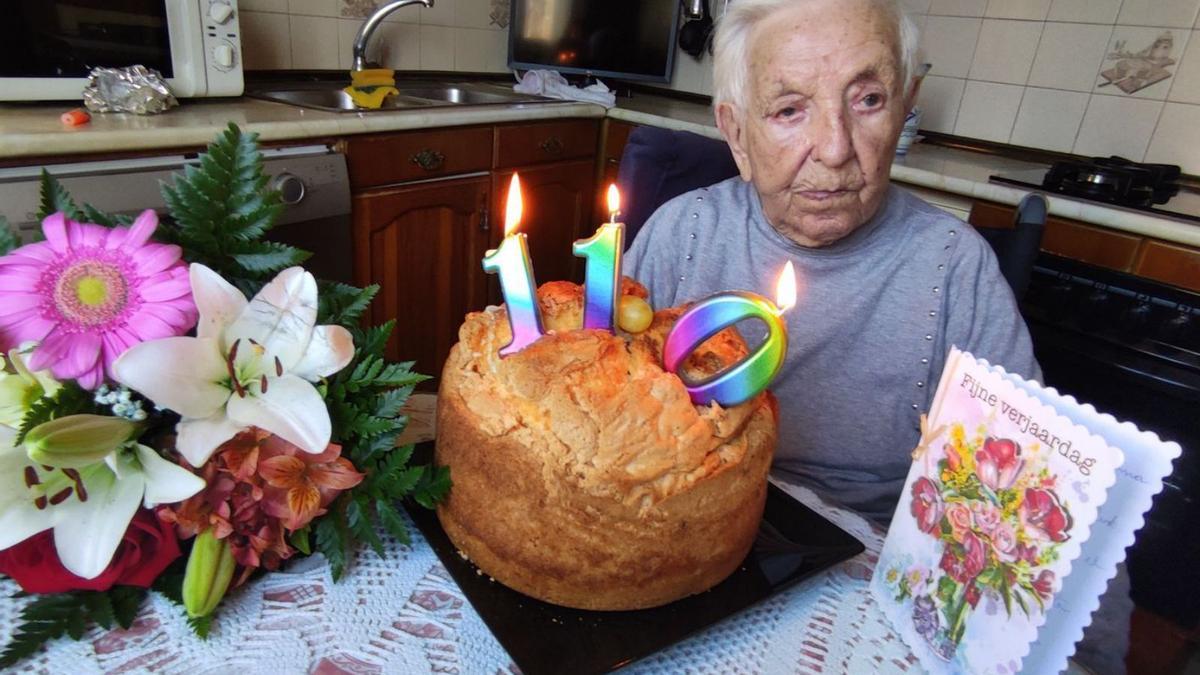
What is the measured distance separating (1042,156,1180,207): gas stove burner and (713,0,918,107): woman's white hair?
3.64 ft

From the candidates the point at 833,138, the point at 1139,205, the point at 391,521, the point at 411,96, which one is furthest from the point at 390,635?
the point at 411,96

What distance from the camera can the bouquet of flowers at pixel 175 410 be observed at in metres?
0.49

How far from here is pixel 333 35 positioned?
261 centimetres

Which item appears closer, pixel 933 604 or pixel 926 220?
pixel 933 604

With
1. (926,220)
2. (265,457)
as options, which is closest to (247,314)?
(265,457)

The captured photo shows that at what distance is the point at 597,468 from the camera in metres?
0.56

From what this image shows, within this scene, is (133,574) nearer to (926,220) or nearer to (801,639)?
(801,639)

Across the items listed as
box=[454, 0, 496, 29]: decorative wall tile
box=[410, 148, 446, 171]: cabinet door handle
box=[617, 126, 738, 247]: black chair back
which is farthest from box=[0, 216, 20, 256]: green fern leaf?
box=[454, 0, 496, 29]: decorative wall tile

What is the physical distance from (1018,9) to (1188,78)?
0.53m

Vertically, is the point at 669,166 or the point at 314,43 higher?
the point at 314,43

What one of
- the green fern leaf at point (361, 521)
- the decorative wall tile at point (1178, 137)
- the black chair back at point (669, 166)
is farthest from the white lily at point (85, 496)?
the decorative wall tile at point (1178, 137)

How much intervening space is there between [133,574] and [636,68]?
2921mm

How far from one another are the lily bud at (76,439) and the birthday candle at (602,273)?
0.35 m

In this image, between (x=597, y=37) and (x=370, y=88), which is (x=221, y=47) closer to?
(x=370, y=88)
